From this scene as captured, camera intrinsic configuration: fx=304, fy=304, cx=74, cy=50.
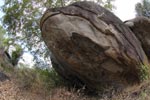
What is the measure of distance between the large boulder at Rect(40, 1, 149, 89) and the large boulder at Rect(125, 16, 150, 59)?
59 centimetres

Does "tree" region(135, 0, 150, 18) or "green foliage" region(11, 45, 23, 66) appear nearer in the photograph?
"green foliage" region(11, 45, 23, 66)

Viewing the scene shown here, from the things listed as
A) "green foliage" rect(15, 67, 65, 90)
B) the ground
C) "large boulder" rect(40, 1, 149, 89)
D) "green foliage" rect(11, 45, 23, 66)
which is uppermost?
"large boulder" rect(40, 1, 149, 89)

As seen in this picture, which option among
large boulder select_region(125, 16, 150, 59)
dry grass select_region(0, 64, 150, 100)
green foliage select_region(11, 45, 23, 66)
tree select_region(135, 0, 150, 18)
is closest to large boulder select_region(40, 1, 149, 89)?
dry grass select_region(0, 64, 150, 100)

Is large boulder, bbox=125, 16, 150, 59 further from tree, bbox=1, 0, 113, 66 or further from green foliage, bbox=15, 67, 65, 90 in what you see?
tree, bbox=1, 0, 113, 66

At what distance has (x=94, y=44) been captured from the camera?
8.02m

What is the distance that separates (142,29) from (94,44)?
209 centimetres

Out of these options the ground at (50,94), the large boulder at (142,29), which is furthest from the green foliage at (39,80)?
the large boulder at (142,29)

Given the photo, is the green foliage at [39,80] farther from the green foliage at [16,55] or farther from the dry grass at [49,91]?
the green foliage at [16,55]

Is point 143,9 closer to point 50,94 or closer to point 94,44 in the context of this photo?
point 94,44

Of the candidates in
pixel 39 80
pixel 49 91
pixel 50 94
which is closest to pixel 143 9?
pixel 39 80

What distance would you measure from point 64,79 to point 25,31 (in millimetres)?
5786

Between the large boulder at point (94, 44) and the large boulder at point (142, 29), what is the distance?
1.94 ft

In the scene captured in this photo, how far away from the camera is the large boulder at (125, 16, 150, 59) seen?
30.2 feet

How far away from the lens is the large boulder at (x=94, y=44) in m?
8.12
